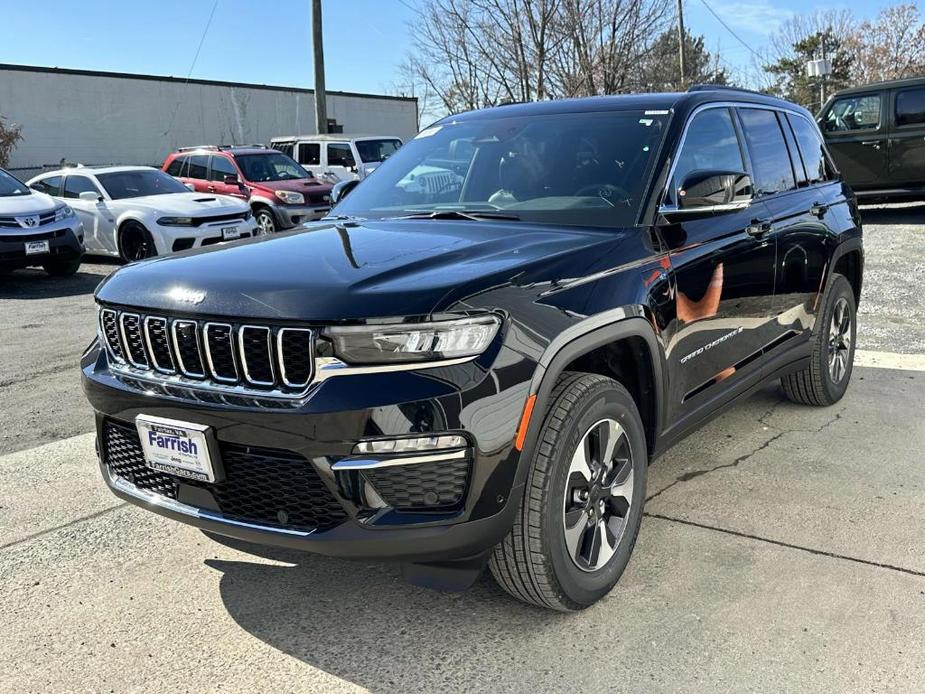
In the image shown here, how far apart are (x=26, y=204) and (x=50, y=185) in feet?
7.87

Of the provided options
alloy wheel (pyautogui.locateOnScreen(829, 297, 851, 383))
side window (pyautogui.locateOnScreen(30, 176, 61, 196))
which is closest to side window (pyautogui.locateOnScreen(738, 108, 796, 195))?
alloy wheel (pyautogui.locateOnScreen(829, 297, 851, 383))

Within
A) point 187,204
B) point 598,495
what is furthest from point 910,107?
Result: point 598,495

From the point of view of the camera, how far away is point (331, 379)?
2.50 m

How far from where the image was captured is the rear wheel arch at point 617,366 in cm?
264

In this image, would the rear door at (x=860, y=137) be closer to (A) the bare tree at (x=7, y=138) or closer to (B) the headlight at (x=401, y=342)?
(B) the headlight at (x=401, y=342)

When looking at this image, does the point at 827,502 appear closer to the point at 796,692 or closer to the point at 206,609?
the point at 796,692

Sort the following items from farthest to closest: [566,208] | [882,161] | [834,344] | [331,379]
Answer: [882,161]
[834,344]
[566,208]
[331,379]

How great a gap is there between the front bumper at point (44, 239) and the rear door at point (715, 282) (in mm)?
9808

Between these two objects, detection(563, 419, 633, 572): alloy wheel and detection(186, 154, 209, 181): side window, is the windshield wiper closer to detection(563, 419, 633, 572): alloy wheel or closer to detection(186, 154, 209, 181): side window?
detection(563, 419, 633, 572): alloy wheel

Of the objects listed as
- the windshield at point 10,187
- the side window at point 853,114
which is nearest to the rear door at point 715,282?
the windshield at point 10,187

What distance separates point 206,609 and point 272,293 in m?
1.24

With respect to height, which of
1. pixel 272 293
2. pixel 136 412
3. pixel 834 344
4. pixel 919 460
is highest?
pixel 272 293

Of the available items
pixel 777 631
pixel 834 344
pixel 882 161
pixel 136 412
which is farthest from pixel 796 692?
pixel 882 161

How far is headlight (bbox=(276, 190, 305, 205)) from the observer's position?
48.3ft
